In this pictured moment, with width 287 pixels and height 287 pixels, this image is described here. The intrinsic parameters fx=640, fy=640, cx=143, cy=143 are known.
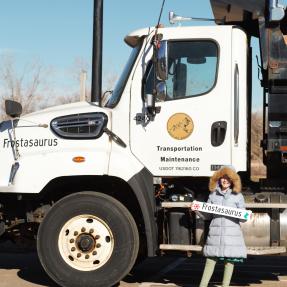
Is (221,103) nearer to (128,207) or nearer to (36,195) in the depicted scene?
(128,207)

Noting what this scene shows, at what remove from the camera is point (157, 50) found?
7.16 m

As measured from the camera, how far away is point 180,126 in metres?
7.41

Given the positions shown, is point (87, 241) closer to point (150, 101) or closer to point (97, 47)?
point (150, 101)

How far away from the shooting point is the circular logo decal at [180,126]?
739 centimetres

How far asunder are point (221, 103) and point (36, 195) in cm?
243

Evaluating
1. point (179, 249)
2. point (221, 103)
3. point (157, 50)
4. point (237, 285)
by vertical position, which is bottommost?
point (237, 285)

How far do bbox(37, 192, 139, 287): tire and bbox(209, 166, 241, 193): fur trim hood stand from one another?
1068 millimetres

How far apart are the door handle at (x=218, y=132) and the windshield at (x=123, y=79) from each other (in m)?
1.20

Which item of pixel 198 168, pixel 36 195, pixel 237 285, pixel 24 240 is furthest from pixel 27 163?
pixel 237 285

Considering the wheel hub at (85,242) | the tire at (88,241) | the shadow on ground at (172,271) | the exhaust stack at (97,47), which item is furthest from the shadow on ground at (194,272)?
the exhaust stack at (97,47)

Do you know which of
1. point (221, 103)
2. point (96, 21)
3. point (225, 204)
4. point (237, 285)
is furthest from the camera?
point (96, 21)

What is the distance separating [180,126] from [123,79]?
931 mm

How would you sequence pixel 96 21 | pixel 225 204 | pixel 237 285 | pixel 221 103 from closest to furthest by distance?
pixel 225 204, pixel 221 103, pixel 237 285, pixel 96 21

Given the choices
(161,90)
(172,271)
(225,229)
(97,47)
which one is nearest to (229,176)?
(225,229)
